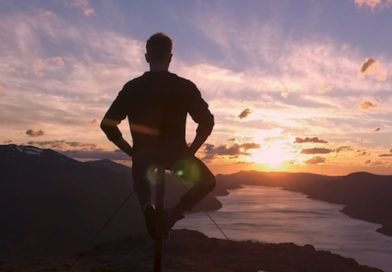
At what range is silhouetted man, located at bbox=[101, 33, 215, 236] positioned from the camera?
16.4 ft

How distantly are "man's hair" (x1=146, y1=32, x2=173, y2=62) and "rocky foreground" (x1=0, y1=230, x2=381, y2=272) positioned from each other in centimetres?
1010

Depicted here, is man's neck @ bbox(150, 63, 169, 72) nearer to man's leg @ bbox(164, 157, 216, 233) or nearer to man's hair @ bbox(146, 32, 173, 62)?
man's hair @ bbox(146, 32, 173, 62)

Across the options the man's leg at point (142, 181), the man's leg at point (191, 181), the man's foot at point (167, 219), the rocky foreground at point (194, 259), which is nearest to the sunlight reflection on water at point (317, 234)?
the rocky foreground at point (194, 259)

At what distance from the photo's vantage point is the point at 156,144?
4.98 meters

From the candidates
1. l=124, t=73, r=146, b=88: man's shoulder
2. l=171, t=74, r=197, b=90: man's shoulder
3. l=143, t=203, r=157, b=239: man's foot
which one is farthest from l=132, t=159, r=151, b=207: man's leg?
l=171, t=74, r=197, b=90: man's shoulder

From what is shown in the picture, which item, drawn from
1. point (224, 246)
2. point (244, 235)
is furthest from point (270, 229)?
point (224, 246)

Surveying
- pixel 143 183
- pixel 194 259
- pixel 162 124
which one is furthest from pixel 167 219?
pixel 194 259

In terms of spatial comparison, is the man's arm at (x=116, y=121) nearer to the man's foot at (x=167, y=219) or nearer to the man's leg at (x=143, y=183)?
the man's leg at (x=143, y=183)

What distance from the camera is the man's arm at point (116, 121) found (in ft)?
16.8

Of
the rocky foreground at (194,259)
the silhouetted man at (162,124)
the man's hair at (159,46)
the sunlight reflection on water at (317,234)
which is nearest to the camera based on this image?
the silhouetted man at (162,124)

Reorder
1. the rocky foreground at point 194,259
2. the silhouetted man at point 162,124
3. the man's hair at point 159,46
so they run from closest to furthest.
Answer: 1. the silhouetted man at point 162,124
2. the man's hair at point 159,46
3. the rocky foreground at point 194,259

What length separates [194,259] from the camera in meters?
18.5

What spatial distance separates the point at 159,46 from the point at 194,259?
1479cm

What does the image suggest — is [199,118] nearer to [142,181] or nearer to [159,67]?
[159,67]
